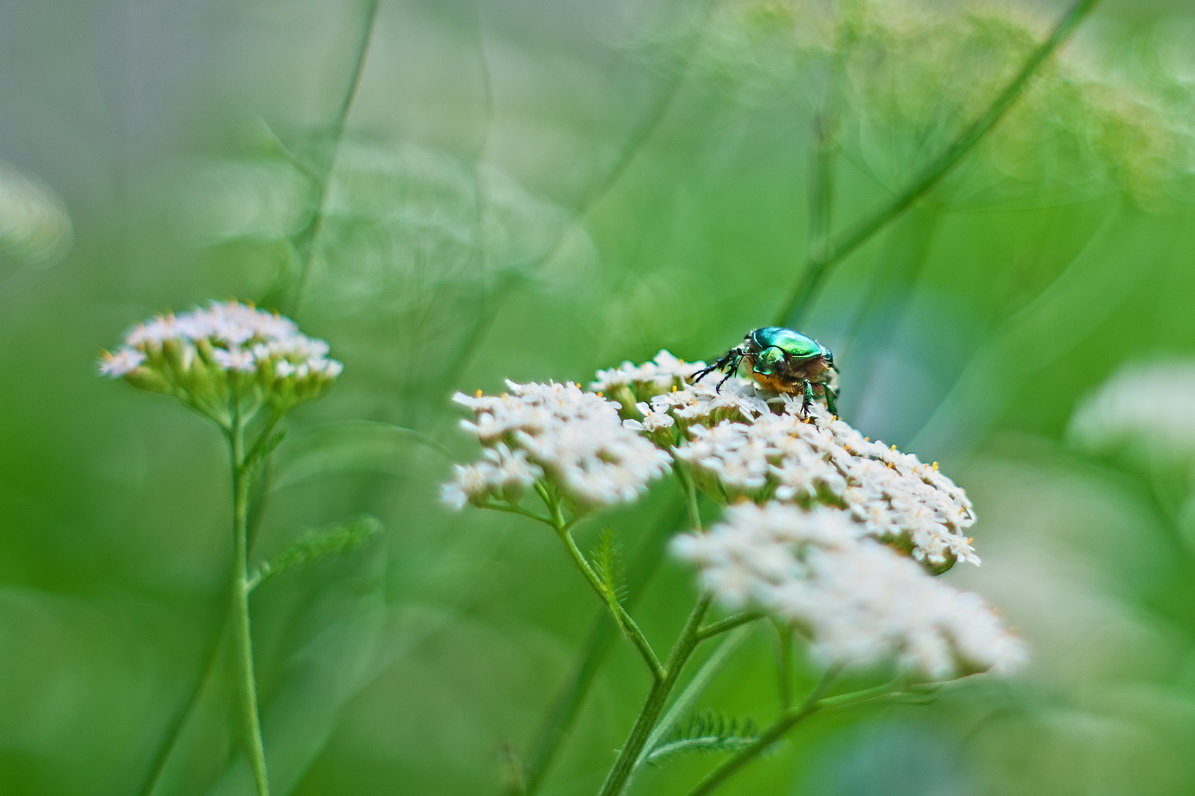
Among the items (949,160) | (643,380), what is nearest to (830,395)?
(643,380)

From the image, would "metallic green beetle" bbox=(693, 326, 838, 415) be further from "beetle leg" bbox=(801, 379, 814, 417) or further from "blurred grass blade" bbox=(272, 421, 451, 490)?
"blurred grass blade" bbox=(272, 421, 451, 490)

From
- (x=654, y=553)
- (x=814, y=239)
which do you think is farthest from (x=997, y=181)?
(x=654, y=553)

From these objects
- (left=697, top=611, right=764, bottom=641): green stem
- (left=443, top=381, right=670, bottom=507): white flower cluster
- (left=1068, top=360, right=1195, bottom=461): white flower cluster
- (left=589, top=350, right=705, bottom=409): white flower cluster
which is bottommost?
(left=697, top=611, right=764, bottom=641): green stem

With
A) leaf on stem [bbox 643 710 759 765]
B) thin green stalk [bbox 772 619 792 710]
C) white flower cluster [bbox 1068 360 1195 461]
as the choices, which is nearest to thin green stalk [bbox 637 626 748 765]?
leaf on stem [bbox 643 710 759 765]

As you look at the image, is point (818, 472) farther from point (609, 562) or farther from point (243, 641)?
point (243, 641)

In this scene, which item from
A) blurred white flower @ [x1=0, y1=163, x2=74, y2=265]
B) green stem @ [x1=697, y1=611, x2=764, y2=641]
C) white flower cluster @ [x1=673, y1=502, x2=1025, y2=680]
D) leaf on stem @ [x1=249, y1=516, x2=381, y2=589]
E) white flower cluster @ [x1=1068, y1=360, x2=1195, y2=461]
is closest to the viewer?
white flower cluster @ [x1=673, y1=502, x2=1025, y2=680]

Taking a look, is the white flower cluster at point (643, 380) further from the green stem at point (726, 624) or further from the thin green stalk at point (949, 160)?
the green stem at point (726, 624)

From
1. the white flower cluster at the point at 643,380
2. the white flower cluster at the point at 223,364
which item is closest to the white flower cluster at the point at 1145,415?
the white flower cluster at the point at 643,380

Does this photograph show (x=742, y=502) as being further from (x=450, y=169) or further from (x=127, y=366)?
(x=450, y=169)
